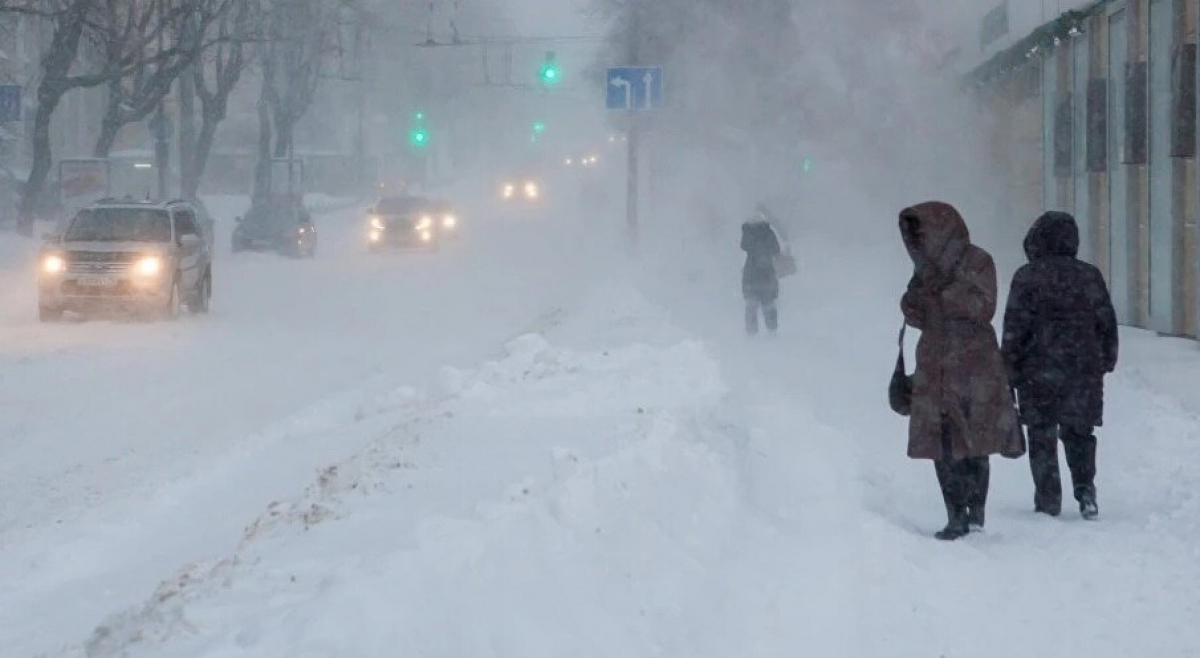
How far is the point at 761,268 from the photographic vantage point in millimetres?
21250

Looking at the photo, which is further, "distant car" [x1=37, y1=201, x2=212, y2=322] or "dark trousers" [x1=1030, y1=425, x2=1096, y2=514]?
"distant car" [x1=37, y1=201, x2=212, y2=322]

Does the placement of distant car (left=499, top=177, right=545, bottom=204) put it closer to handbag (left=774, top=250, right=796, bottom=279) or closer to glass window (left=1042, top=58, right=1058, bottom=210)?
glass window (left=1042, top=58, right=1058, bottom=210)

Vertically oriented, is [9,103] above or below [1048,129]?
above

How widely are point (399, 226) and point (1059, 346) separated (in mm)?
41997

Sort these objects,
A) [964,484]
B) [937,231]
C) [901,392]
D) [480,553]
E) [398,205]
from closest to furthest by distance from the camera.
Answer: [480,553], [937,231], [964,484], [901,392], [398,205]

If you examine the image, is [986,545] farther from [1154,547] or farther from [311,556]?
[311,556]

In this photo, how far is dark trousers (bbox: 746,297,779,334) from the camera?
21.6 metres

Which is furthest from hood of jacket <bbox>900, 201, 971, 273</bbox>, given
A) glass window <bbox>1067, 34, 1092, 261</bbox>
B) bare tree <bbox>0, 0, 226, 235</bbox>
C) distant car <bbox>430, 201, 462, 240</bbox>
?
distant car <bbox>430, 201, 462, 240</bbox>

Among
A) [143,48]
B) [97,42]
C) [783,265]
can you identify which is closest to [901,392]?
[783,265]

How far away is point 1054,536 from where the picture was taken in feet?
30.0

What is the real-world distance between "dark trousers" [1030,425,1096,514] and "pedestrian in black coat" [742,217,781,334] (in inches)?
445

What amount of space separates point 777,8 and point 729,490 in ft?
140

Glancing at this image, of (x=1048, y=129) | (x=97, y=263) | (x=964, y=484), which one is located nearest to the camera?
(x=964, y=484)

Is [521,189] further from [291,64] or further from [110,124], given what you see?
[110,124]
